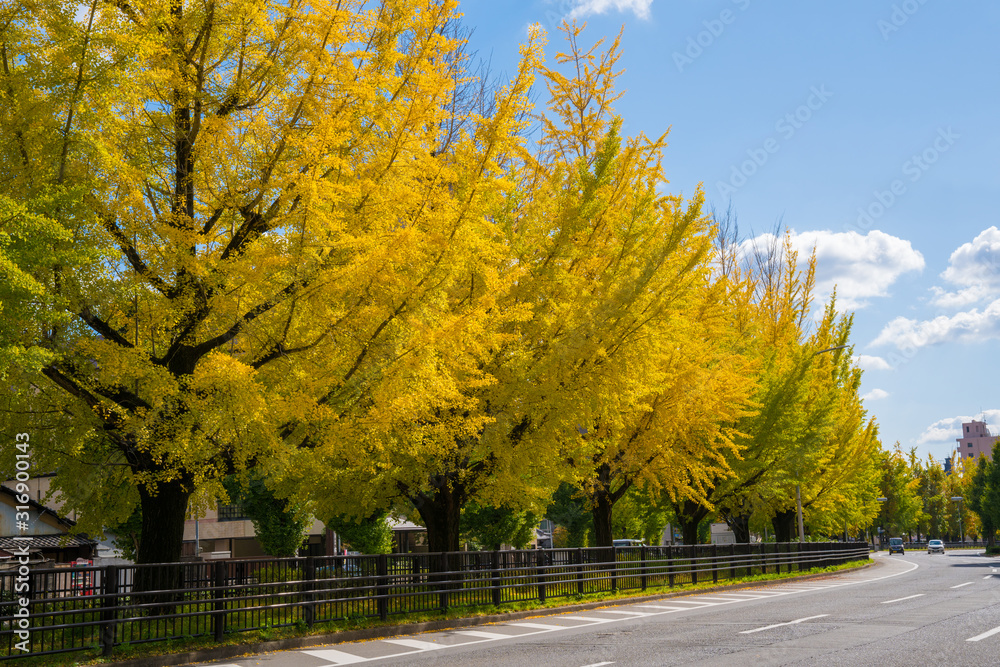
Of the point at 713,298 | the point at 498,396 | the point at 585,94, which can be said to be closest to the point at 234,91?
the point at 498,396

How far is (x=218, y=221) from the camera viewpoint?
1127cm

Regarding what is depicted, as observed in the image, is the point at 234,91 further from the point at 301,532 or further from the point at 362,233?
the point at 301,532

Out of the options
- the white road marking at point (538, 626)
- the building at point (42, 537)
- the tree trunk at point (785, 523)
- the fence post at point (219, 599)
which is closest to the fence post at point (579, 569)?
the white road marking at point (538, 626)

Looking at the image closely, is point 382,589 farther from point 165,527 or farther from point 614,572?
point 614,572

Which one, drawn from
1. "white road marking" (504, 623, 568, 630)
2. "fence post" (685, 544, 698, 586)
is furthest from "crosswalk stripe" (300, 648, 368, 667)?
"fence post" (685, 544, 698, 586)

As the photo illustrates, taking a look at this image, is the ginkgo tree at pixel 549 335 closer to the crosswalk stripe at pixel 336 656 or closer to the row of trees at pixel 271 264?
the row of trees at pixel 271 264

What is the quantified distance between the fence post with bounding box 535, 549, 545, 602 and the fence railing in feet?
0.10

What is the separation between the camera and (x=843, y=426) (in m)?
36.2

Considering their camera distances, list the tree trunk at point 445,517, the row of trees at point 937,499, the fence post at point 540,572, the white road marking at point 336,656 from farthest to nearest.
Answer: the row of trees at point 937,499, the tree trunk at point 445,517, the fence post at point 540,572, the white road marking at point 336,656

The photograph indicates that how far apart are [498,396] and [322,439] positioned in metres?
4.19

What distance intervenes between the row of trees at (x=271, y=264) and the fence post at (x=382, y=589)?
6.89 feet

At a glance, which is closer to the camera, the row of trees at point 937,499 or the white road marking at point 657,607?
the white road marking at point 657,607

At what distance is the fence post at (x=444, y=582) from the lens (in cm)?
1509

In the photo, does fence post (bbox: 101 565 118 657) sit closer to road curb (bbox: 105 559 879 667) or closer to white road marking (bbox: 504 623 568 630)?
road curb (bbox: 105 559 879 667)
